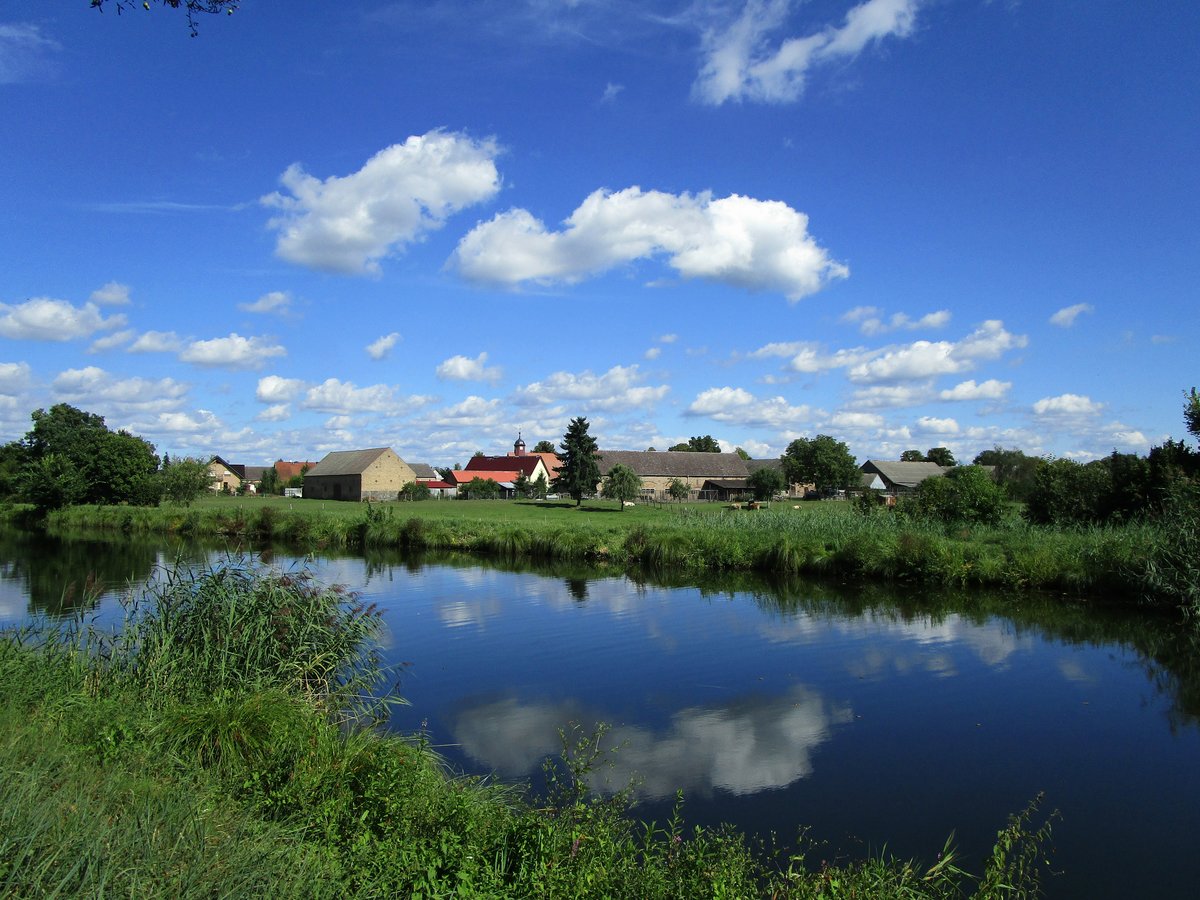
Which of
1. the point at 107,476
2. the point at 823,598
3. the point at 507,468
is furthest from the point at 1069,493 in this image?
the point at 507,468

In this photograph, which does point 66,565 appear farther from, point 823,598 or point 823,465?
point 823,465

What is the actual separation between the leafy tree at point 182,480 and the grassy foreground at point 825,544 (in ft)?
35.8

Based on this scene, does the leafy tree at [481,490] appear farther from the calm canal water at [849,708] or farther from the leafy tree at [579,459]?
the calm canal water at [849,708]

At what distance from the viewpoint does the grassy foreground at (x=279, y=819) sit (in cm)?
373

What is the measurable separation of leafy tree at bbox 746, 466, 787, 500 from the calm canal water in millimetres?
54348

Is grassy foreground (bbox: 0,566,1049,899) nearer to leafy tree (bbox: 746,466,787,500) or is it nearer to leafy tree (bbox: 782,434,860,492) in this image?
leafy tree (bbox: 746,466,787,500)

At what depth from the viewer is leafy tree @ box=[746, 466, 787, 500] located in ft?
243

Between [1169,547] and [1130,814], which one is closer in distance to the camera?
[1130,814]

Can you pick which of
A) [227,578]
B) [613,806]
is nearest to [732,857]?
[613,806]

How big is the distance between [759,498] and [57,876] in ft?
246

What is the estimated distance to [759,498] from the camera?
76.1 m

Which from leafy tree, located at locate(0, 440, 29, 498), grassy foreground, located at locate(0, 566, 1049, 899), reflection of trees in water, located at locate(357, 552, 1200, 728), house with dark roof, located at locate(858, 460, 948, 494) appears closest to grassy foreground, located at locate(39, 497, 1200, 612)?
reflection of trees in water, located at locate(357, 552, 1200, 728)

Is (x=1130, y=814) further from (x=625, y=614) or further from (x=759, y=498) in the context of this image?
(x=759, y=498)

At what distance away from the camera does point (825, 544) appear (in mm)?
24469
